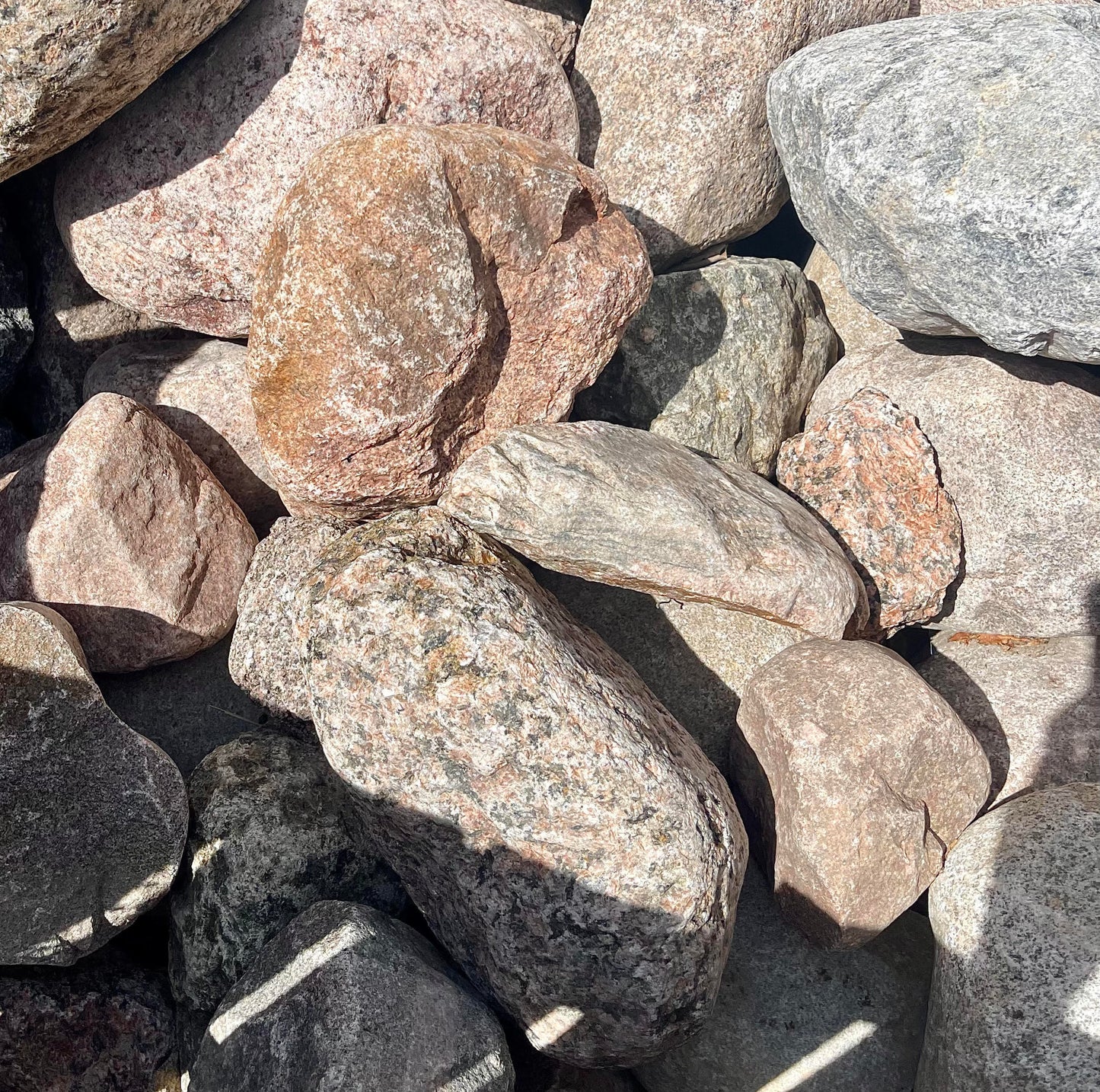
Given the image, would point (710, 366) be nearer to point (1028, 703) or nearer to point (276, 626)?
point (1028, 703)

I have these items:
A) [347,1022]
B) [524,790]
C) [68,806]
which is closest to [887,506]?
[524,790]

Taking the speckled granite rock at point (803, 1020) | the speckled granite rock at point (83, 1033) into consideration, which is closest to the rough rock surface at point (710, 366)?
the speckled granite rock at point (803, 1020)

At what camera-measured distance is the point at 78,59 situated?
2.44m

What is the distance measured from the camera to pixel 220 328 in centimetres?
328

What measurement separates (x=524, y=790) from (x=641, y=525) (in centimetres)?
77

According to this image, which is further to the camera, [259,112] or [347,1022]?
[259,112]

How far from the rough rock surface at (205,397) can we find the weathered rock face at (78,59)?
0.75 m

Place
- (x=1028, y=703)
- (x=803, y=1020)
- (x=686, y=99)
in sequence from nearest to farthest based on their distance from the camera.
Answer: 1. (x=803, y=1020)
2. (x=1028, y=703)
3. (x=686, y=99)

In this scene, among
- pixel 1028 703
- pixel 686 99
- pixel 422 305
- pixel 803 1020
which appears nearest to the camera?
pixel 422 305

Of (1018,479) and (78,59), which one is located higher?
(78,59)

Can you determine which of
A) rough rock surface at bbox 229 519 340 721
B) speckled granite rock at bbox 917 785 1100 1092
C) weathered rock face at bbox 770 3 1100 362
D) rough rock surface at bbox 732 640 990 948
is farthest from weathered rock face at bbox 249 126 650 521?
speckled granite rock at bbox 917 785 1100 1092

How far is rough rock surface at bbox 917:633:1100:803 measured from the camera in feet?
10.0

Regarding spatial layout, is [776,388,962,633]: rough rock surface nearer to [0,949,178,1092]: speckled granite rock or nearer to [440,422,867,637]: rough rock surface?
[440,422,867,637]: rough rock surface

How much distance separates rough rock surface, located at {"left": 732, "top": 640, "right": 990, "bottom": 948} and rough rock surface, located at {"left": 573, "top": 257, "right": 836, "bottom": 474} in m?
0.88
